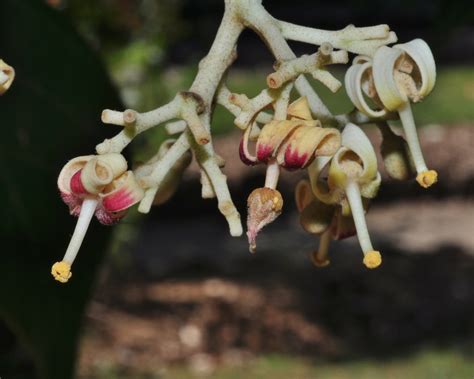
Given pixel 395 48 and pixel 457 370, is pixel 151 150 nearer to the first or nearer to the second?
pixel 457 370

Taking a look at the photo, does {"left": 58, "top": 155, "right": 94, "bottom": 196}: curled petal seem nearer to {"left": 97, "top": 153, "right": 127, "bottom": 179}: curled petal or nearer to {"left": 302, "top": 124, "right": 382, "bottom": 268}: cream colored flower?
{"left": 97, "top": 153, "right": 127, "bottom": 179}: curled petal

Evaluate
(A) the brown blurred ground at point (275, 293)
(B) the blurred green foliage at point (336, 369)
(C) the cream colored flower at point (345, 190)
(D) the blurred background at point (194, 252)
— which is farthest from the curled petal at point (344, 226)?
(A) the brown blurred ground at point (275, 293)

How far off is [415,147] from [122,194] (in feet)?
0.59

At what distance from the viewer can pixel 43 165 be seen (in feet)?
3.77

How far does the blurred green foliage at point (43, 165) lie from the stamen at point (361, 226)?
0.52 m

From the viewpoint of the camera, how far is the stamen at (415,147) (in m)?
0.62

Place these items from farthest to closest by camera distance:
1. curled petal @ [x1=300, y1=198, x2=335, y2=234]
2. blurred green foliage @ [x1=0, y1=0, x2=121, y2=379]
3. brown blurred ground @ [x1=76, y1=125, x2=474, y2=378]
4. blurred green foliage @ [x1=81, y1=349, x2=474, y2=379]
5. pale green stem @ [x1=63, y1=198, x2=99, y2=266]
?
brown blurred ground @ [x1=76, y1=125, x2=474, y2=378]
blurred green foliage @ [x1=81, y1=349, x2=474, y2=379]
blurred green foliage @ [x1=0, y1=0, x2=121, y2=379]
curled petal @ [x1=300, y1=198, x2=335, y2=234]
pale green stem @ [x1=63, y1=198, x2=99, y2=266]

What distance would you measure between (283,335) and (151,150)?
1925mm

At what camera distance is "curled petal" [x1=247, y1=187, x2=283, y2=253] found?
60cm

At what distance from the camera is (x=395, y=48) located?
Result: 0.62 m

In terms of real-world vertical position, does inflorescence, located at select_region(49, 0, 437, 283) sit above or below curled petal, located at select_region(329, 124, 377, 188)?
above

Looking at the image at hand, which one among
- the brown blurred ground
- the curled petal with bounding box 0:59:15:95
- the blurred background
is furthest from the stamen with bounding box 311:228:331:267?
the brown blurred ground

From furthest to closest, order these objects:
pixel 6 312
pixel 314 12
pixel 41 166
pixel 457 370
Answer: pixel 314 12
pixel 457 370
pixel 41 166
pixel 6 312

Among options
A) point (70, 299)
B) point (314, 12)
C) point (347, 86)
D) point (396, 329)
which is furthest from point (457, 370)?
point (314, 12)
